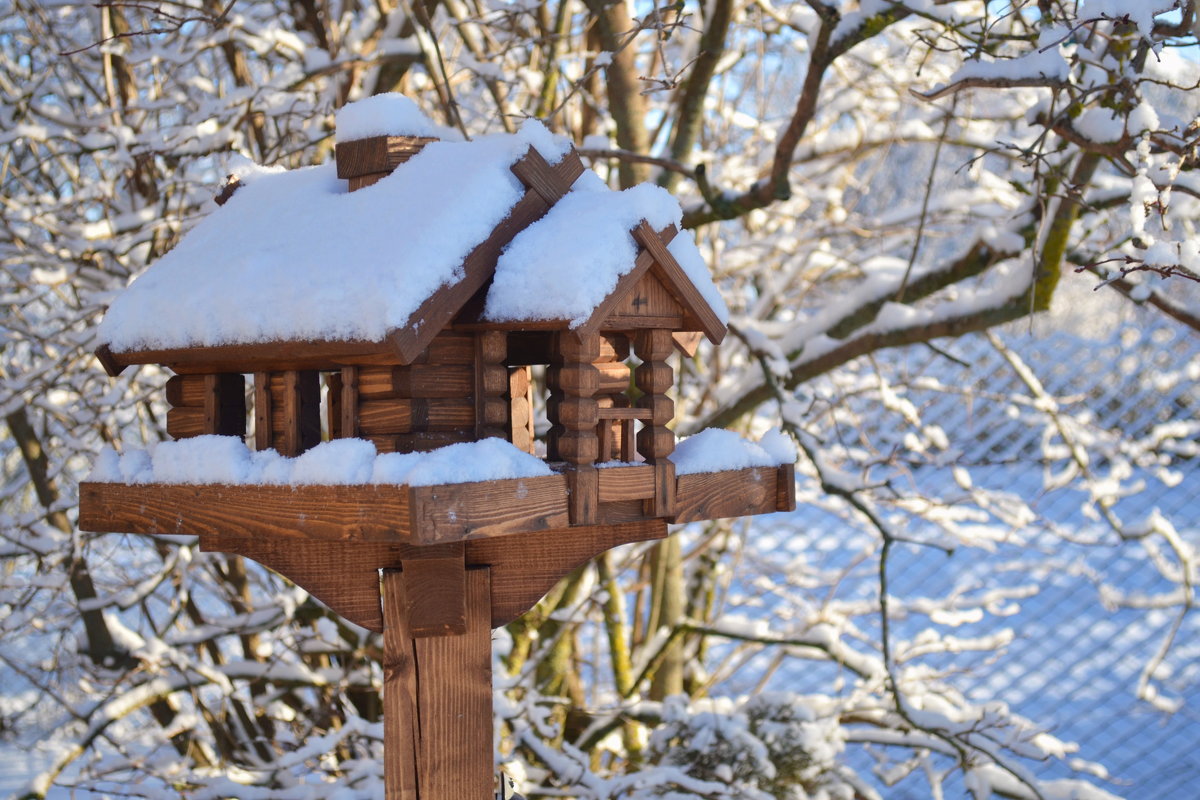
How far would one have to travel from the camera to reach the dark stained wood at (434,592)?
5.11ft

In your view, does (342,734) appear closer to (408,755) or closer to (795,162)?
(408,755)

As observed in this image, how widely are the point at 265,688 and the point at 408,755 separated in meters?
2.31

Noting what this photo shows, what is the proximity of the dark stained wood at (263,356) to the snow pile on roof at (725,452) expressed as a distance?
1.64 feet

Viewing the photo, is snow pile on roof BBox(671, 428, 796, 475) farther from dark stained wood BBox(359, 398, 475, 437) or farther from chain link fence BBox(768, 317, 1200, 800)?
chain link fence BBox(768, 317, 1200, 800)

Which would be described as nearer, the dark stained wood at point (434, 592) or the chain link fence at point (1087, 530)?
the dark stained wood at point (434, 592)

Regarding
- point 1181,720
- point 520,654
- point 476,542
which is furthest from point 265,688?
point 1181,720

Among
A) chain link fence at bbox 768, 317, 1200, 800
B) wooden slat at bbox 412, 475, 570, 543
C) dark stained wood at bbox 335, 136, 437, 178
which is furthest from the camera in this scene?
chain link fence at bbox 768, 317, 1200, 800

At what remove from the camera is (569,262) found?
1.36 meters

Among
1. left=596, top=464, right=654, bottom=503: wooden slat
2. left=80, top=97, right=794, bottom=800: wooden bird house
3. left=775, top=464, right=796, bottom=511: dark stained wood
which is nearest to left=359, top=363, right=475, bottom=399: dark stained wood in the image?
left=80, top=97, right=794, bottom=800: wooden bird house

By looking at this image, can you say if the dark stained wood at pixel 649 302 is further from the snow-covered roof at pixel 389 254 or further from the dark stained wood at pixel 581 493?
the dark stained wood at pixel 581 493

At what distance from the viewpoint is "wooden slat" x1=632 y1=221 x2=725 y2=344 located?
4.70 feet

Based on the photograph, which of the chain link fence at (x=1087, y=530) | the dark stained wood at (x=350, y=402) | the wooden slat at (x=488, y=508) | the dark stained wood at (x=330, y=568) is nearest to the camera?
the wooden slat at (x=488, y=508)

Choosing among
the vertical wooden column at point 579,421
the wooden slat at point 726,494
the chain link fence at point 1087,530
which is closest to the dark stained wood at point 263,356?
the vertical wooden column at point 579,421

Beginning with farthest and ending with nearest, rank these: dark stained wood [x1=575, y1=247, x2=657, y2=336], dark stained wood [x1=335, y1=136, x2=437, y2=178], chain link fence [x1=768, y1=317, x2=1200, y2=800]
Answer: chain link fence [x1=768, y1=317, x2=1200, y2=800] < dark stained wood [x1=335, y1=136, x2=437, y2=178] < dark stained wood [x1=575, y1=247, x2=657, y2=336]
